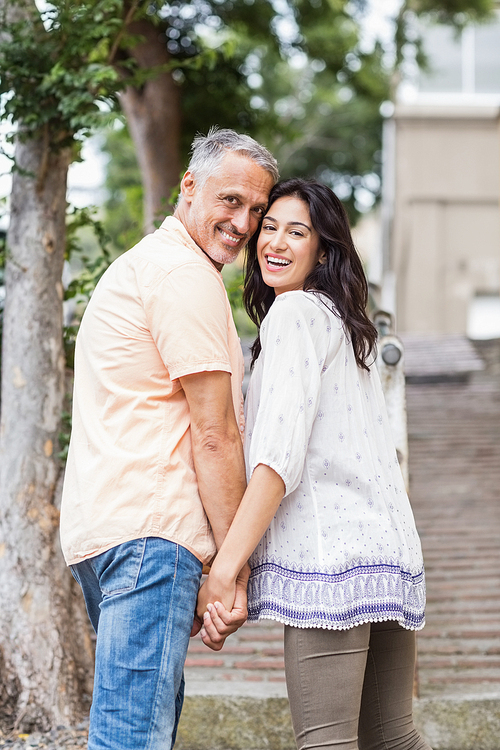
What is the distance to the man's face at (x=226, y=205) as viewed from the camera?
2139 millimetres

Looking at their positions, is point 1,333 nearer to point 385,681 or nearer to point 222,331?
point 222,331

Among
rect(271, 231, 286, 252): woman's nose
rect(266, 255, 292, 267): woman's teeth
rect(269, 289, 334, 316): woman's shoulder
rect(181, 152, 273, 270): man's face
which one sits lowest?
rect(269, 289, 334, 316): woman's shoulder

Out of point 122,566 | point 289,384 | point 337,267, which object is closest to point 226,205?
point 337,267

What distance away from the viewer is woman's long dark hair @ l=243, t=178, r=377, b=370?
206 cm

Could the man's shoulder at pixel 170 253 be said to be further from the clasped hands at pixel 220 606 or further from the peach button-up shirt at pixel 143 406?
the clasped hands at pixel 220 606

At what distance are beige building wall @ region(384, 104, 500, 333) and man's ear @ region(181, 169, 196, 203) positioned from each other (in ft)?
43.0

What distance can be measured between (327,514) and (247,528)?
0.62ft

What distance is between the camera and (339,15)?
902 cm

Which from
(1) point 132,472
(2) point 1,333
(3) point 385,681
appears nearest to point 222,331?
(1) point 132,472

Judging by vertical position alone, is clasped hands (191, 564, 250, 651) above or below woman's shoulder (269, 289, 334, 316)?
below

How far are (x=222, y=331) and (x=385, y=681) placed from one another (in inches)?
38.0

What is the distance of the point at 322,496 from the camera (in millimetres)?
1937

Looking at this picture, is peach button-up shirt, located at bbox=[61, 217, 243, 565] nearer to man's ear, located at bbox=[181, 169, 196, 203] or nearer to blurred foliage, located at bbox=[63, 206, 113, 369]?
man's ear, located at bbox=[181, 169, 196, 203]

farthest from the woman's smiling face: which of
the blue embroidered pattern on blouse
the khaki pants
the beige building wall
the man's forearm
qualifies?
the beige building wall
